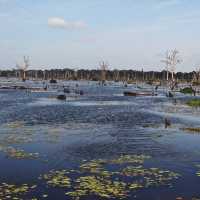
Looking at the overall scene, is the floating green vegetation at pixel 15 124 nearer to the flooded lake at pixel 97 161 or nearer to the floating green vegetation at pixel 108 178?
the flooded lake at pixel 97 161

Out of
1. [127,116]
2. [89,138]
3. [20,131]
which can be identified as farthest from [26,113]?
[89,138]

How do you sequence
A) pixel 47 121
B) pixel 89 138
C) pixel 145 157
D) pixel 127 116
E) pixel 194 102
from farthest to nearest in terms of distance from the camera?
pixel 194 102 → pixel 127 116 → pixel 47 121 → pixel 89 138 → pixel 145 157

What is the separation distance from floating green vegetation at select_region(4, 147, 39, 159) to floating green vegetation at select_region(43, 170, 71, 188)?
323 cm

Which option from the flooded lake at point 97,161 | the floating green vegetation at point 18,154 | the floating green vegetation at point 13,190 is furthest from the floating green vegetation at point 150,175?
the floating green vegetation at point 18,154

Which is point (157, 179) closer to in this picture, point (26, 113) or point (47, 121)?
point (47, 121)

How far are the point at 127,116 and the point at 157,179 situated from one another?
79.4ft

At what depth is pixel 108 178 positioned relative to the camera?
51.9ft

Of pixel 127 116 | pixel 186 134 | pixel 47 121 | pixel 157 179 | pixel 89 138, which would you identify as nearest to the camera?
pixel 157 179

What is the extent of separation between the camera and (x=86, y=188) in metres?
14.4

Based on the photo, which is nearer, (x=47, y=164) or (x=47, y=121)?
(x=47, y=164)

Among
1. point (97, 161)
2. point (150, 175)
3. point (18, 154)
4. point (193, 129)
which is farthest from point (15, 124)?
point (150, 175)

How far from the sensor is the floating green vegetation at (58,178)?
15.0 meters

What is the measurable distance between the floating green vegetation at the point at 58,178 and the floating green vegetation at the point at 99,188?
1.46ft

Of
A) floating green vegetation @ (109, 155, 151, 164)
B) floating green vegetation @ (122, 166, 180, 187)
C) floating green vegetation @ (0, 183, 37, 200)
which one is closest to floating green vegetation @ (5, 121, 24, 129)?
floating green vegetation @ (109, 155, 151, 164)
